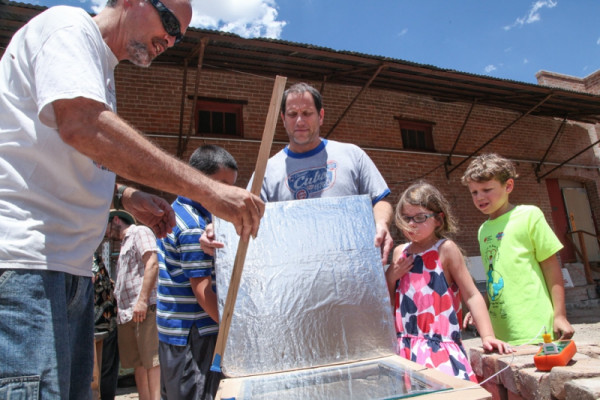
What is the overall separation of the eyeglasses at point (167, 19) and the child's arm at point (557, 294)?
1984 mm

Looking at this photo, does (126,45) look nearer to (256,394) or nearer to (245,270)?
(245,270)

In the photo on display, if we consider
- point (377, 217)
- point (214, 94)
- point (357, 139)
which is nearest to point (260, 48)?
point (214, 94)

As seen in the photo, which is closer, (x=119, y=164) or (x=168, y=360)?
(x=119, y=164)

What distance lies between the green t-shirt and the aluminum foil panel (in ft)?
2.78

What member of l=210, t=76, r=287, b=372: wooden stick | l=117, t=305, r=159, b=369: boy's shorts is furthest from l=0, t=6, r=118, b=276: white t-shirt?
l=117, t=305, r=159, b=369: boy's shorts

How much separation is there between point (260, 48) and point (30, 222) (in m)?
5.34

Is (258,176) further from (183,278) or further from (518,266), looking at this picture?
(518,266)

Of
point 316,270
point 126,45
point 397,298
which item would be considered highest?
point 126,45

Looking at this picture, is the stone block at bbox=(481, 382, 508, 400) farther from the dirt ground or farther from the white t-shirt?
the dirt ground

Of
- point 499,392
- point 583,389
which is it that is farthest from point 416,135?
point 583,389

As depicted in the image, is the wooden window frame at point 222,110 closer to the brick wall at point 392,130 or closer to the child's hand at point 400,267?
the brick wall at point 392,130

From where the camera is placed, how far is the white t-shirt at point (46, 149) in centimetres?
96

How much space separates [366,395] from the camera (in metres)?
1.08

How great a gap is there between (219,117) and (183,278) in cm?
548
